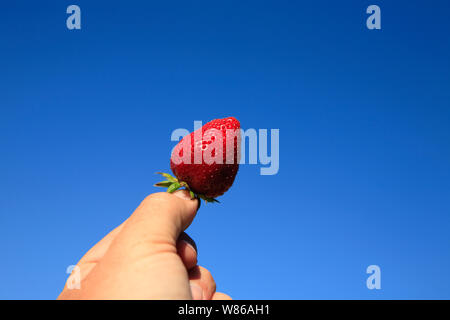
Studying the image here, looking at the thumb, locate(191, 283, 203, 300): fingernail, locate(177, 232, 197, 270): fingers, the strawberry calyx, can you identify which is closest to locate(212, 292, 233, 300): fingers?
locate(191, 283, 203, 300): fingernail

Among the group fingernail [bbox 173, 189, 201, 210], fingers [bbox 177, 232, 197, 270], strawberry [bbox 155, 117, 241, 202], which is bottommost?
fingers [bbox 177, 232, 197, 270]

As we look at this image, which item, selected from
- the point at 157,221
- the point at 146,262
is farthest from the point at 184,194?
the point at 146,262

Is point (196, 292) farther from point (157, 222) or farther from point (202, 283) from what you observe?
point (157, 222)

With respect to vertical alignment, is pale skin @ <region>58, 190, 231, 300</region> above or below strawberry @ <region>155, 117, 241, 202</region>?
below

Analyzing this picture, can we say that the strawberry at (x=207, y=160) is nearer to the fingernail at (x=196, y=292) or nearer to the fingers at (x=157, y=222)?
the fingers at (x=157, y=222)

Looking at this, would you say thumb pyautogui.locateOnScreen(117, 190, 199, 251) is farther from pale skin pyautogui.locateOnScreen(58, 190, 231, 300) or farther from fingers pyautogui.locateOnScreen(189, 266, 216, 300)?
fingers pyautogui.locateOnScreen(189, 266, 216, 300)
